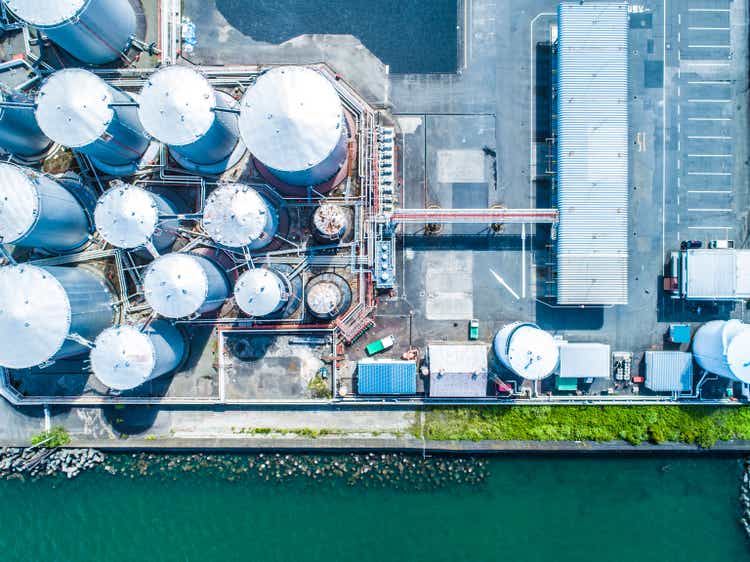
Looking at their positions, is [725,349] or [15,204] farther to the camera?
[725,349]

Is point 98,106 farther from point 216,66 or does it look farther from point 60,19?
point 216,66

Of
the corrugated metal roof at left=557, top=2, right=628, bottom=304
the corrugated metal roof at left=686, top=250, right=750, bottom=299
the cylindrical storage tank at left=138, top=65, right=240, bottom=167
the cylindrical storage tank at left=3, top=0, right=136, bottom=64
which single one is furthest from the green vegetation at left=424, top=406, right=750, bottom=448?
the cylindrical storage tank at left=3, top=0, right=136, bottom=64

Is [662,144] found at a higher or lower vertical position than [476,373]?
higher

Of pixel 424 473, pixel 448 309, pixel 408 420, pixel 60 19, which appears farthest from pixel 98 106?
pixel 424 473

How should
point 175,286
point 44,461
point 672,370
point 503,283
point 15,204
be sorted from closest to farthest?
point 175,286, point 15,204, point 672,370, point 503,283, point 44,461

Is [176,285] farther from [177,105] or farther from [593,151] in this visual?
[593,151]

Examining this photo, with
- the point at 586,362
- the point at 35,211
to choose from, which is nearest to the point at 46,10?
the point at 35,211

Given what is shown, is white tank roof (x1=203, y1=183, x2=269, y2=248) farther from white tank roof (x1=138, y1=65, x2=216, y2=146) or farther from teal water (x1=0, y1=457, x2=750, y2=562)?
teal water (x1=0, y1=457, x2=750, y2=562)
